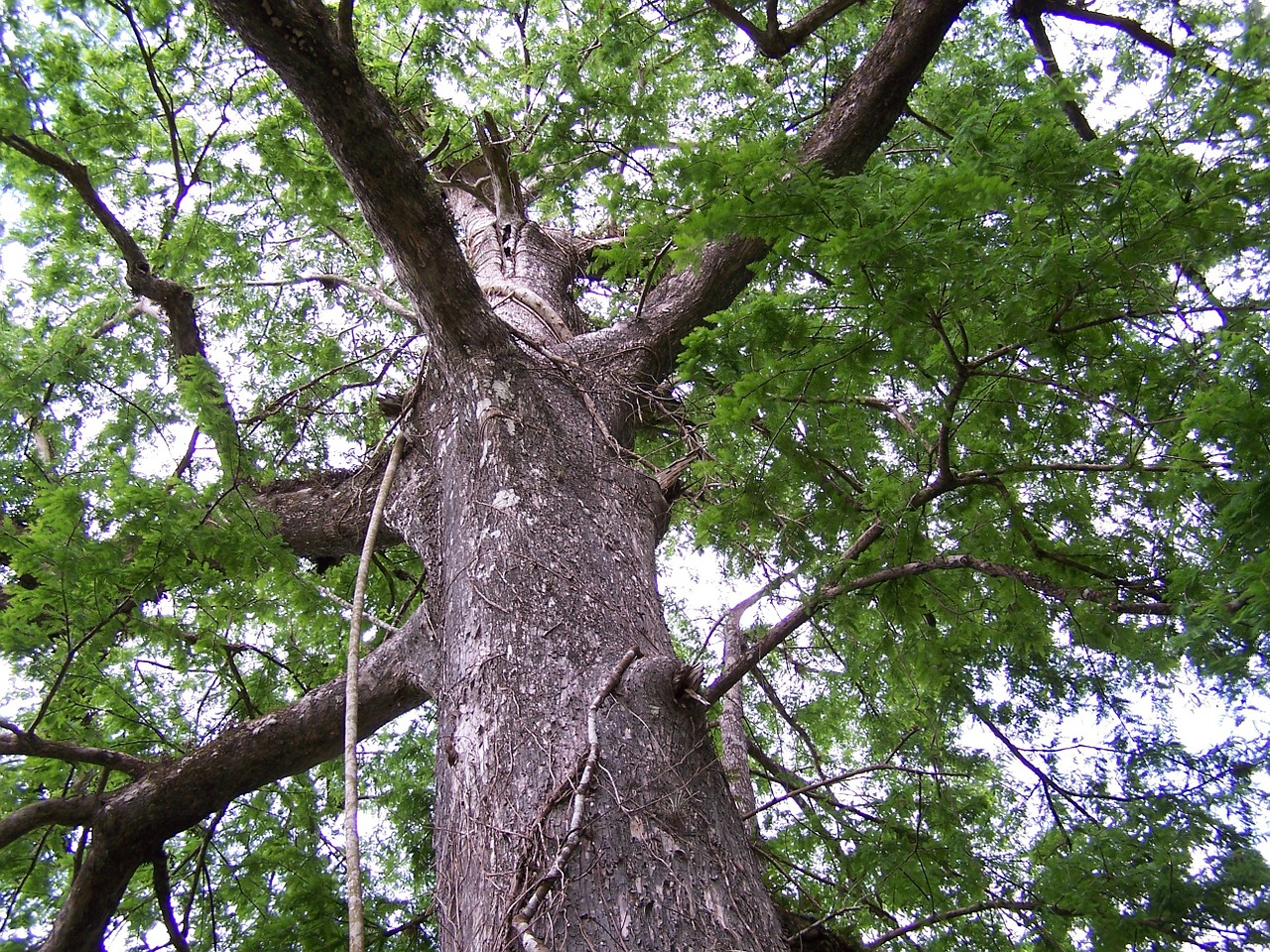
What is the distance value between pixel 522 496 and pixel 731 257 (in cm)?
175

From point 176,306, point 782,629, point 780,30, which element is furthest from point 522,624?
point 780,30

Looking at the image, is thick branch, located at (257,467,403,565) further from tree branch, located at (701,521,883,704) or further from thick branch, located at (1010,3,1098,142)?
thick branch, located at (1010,3,1098,142)

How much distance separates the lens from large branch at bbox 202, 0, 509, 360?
244cm

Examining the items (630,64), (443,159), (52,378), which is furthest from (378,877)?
(630,64)

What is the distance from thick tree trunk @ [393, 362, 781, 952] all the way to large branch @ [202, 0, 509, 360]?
0.28 meters

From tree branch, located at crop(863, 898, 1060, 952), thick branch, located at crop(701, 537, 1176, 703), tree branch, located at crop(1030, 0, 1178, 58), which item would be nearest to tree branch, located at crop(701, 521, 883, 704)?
thick branch, located at crop(701, 537, 1176, 703)

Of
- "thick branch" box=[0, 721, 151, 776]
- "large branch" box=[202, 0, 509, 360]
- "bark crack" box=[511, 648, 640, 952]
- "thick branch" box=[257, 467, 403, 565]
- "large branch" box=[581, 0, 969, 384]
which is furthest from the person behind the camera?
"thick branch" box=[257, 467, 403, 565]

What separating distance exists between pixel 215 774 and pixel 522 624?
1.69 meters

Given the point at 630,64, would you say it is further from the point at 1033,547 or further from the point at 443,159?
the point at 1033,547

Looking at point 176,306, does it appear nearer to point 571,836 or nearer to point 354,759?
point 354,759

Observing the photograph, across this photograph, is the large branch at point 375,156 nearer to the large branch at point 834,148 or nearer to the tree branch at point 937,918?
the large branch at point 834,148

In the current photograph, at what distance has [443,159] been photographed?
604 centimetres

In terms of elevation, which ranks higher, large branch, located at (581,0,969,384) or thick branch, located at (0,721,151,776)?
large branch, located at (581,0,969,384)

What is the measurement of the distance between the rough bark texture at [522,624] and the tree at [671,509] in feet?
0.05
